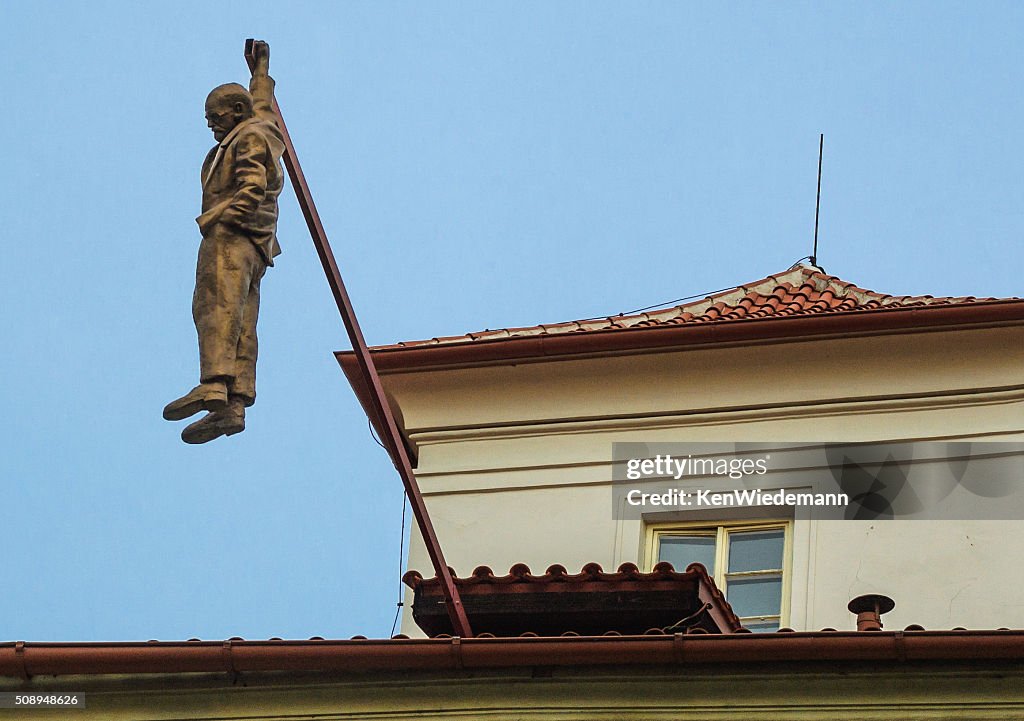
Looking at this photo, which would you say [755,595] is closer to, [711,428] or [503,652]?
[711,428]

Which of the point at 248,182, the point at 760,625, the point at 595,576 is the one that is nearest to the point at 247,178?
the point at 248,182

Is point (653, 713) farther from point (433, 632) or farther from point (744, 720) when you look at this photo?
point (433, 632)

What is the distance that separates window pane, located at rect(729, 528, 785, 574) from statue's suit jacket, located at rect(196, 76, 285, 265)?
3.92 meters

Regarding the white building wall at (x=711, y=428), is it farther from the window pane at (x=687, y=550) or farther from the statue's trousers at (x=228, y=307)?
the statue's trousers at (x=228, y=307)

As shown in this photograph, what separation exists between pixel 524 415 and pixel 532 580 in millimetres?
2815

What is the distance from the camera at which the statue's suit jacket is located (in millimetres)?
10047

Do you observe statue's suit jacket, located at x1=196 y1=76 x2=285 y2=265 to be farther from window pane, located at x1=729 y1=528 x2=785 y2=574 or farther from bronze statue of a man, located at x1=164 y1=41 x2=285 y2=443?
window pane, located at x1=729 y1=528 x2=785 y2=574

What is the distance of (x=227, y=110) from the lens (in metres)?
10.4

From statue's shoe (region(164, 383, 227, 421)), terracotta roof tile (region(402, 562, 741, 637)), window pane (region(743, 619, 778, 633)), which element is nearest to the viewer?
statue's shoe (region(164, 383, 227, 421))

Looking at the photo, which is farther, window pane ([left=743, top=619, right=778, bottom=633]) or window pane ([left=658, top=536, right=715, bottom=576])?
window pane ([left=658, top=536, right=715, bottom=576])

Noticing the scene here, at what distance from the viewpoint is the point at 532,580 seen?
11102 millimetres

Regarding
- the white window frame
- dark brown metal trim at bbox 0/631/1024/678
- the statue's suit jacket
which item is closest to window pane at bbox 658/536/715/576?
the white window frame

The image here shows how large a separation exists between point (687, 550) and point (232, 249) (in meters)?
4.11

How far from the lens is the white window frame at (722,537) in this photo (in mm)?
12820
